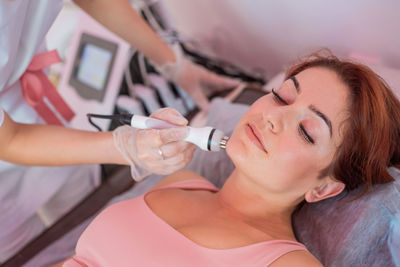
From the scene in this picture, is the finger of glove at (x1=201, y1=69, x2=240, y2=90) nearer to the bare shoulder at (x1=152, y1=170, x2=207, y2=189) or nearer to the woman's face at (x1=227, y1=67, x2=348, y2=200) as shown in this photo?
the bare shoulder at (x1=152, y1=170, x2=207, y2=189)

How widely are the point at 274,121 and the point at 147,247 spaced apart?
1.73 feet

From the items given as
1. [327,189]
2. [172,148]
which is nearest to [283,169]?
[327,189]

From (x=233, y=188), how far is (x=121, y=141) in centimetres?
42

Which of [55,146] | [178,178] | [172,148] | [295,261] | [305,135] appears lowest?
[295,261]

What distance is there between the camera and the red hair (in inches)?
39.8

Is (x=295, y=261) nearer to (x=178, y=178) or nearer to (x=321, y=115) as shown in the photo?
(x=321, y=115)

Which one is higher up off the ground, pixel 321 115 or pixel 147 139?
pixel 147 139

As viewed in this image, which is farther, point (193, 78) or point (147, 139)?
point (193, 78)

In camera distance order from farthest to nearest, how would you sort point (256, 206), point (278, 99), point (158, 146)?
point (256, 206), point (278, 99), point (158, 146)

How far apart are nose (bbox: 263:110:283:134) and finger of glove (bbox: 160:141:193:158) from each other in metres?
0.24

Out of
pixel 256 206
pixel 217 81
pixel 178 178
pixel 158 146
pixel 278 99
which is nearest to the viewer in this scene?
pixel 158 146

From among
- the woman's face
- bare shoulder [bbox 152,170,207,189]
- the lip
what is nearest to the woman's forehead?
the woman's face

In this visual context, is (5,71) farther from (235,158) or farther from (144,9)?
(144,9)

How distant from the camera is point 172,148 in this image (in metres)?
0.97
